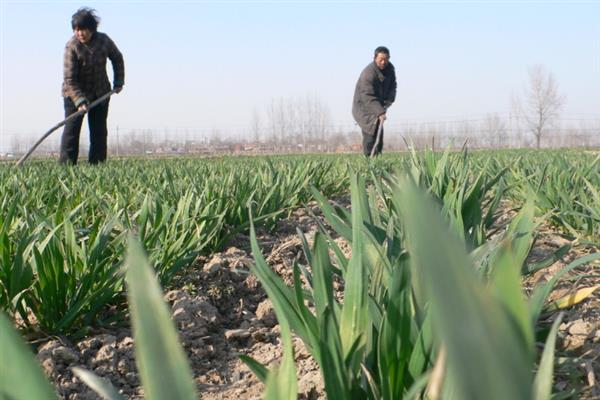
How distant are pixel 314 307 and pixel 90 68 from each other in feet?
20.0

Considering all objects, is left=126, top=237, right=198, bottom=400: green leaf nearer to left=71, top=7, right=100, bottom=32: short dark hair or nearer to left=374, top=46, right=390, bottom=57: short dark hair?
left=71, top=7, right=100, bottom=32: short dark hair

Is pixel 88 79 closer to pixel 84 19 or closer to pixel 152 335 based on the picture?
pixel 84 19

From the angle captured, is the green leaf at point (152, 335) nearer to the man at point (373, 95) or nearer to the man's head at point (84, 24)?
the man's head at point (84, 24)

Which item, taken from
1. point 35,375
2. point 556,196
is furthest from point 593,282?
point 35,375

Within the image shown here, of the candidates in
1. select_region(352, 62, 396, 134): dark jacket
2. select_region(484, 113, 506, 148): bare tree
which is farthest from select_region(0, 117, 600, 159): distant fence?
select_region(352, 62, 396, 134): dark jacket

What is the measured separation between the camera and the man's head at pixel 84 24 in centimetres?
636

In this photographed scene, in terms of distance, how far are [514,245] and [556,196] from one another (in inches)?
64.6

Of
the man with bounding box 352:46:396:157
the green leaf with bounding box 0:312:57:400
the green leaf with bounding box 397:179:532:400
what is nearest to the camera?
the green leaf with bounding box 397:179:532:400

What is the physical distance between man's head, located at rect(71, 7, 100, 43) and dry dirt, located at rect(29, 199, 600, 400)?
4994 mm

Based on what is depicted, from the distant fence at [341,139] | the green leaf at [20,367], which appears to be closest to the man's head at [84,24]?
the green leaf at [20,367]

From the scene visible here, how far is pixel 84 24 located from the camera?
21.0 feet

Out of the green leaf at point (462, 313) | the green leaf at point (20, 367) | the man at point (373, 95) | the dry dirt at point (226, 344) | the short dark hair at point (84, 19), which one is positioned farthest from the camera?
the man at point (373, 95)

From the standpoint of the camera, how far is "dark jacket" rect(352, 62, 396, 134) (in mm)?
8641

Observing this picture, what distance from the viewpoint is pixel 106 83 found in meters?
7.01
